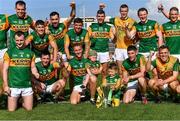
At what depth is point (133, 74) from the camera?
884 centimetres

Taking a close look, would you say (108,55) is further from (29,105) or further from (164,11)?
(29,105)

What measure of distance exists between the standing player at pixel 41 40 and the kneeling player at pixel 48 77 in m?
0.29

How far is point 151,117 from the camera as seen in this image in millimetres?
7105

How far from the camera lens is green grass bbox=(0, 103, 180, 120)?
716 cm

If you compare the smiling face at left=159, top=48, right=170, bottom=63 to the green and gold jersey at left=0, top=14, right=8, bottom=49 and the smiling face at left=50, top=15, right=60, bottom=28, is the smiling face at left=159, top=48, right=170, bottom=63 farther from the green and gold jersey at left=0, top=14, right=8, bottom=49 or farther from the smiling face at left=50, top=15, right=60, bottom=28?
the green and gold jersey at left=0, top=14, right=8, bottom=49

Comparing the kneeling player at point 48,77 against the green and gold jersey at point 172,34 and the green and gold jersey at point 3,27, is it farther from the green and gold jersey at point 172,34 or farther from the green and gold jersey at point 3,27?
the green and gold jersey at point 172,34

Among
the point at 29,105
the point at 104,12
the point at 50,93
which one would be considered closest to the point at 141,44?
the point at 104,12

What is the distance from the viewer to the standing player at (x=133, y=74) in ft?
28.2

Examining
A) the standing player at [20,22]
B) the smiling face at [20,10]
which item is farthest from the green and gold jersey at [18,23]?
the smiling face at [20,10]

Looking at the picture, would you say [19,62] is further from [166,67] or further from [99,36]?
[166,67]

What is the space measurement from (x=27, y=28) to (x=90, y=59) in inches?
66.8

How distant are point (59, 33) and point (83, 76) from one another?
1460mm

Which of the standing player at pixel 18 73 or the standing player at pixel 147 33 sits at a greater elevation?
the standing player at pixel 147 33

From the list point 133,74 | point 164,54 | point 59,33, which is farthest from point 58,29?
point 164,54
